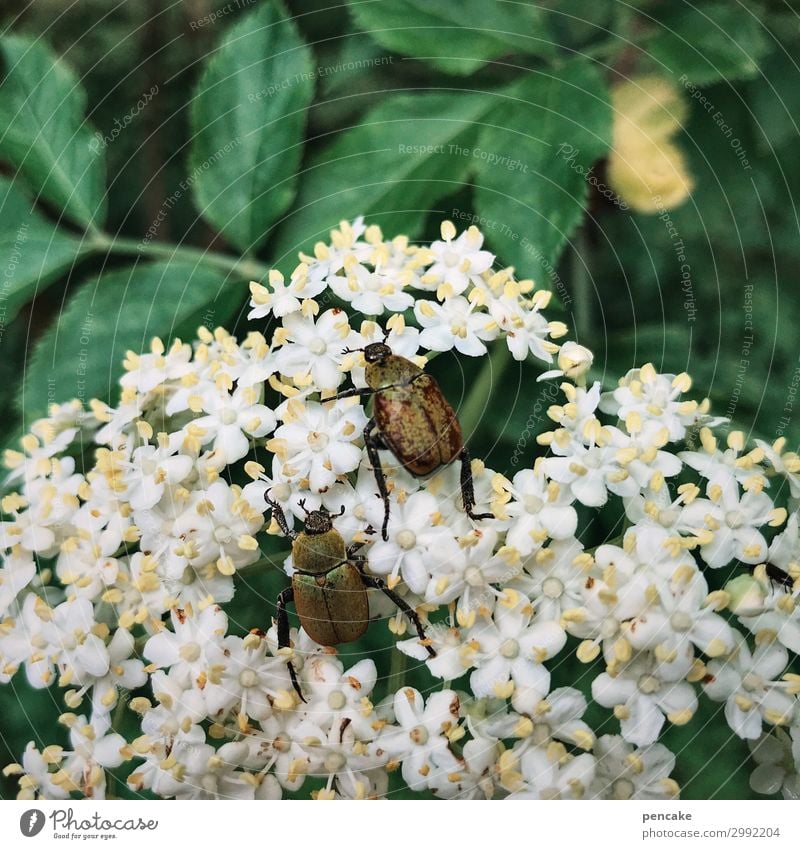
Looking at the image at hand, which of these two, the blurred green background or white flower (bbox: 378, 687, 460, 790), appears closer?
white flower (bbox: 378, 687, 460, 790)

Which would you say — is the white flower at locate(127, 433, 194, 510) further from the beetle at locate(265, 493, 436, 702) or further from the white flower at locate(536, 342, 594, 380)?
the white flower at locate(536, 342, 594, 380)

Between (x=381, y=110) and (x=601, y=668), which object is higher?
(x=381, y=110)

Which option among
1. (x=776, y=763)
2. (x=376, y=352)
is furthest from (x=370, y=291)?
(x=776, y=763)

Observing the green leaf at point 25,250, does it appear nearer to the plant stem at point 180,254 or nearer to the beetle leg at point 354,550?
the plant stem at point 180,254

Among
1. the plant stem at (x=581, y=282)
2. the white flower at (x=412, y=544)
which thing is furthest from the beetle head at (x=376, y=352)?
the plant stem at (x=581, y=282)

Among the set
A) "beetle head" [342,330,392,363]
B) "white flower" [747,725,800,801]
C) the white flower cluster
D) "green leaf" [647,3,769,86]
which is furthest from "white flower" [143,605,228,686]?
"green leaf" [647,3,769,86]

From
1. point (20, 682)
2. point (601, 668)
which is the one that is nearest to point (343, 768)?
point (601, 668)

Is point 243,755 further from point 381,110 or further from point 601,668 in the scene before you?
point 381,110
